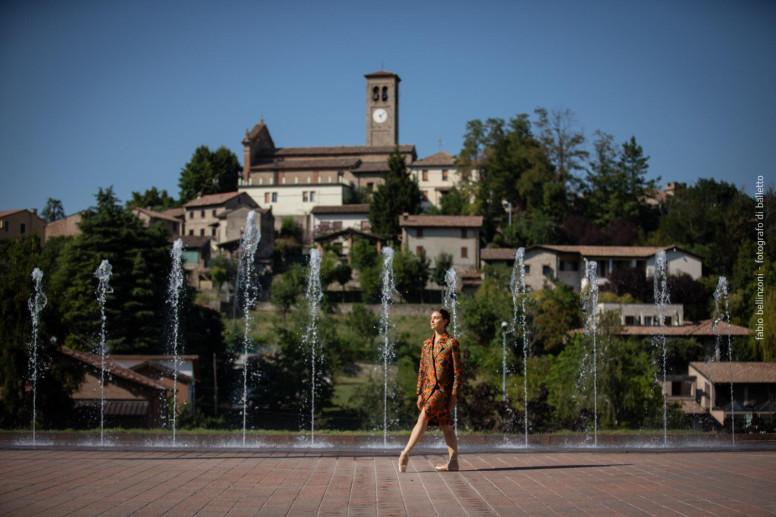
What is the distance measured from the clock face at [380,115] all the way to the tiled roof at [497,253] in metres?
42.8

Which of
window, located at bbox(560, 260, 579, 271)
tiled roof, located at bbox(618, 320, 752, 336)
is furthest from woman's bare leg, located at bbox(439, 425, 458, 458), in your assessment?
window, located at bbox(560, 260, 579, 271)

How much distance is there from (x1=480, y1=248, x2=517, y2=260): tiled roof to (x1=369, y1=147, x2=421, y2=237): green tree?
922 cm

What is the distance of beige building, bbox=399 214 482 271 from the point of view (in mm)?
61531

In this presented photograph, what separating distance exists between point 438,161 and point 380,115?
19.7m

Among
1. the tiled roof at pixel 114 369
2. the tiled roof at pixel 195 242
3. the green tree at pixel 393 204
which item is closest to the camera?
the tiled roof at pixel 114 369

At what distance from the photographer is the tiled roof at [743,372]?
3519 centimetres

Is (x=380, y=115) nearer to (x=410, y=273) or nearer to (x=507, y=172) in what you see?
(x=507, y=172)

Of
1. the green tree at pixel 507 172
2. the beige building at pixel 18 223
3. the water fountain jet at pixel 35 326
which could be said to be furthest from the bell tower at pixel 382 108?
the water fountain jet at pixel 35 326

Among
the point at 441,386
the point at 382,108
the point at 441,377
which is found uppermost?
the point at 382,108

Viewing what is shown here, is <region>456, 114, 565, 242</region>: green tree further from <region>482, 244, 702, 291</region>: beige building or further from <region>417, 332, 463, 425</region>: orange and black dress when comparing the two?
<region>417, 332, 463, 425</region>: orange and black dress

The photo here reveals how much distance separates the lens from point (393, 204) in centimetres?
6706

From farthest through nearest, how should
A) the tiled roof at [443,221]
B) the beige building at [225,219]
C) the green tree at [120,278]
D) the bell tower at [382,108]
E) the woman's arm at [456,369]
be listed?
the bell tower at [382,108]
the beige building at [225,219]
the tiled roof at [443,221]
the green tree at [120,278]
the woman's arm at [456,369]

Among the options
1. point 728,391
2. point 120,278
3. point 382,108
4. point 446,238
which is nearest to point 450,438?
point 728,391

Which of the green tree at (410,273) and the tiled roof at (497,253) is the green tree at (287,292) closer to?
the green tree at (410,273)
